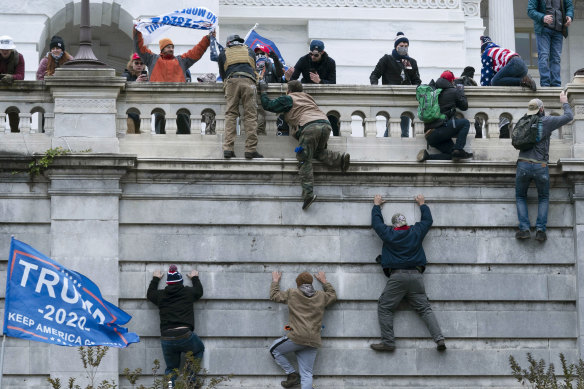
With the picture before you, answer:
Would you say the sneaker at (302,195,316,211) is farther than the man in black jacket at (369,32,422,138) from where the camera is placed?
No

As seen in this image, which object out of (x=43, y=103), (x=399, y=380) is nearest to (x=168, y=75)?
(x=43, y=103)

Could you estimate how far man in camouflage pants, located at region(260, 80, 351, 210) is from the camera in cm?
2619

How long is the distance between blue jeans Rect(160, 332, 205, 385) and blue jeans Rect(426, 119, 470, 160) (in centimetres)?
509

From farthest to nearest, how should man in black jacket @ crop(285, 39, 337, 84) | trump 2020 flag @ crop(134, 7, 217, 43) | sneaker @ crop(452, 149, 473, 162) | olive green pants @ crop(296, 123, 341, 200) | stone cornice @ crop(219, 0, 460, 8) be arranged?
stone cornice @ crop(219, 0, 460, 8) < trump 2020 flag @ crop(134, 7, 217, 43) < man in black jacket @ crop(285, 39, 337, 84) < sneaker @ crop(452, 149, 473, 162) < olive green pants @ crop(296, 123, 341, 200)

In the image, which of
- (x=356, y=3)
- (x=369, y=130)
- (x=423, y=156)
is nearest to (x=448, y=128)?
(x=423, y=156)

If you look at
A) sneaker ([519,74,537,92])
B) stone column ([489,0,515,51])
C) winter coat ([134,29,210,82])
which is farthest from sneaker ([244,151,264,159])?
stone column ([489,0,515,51])

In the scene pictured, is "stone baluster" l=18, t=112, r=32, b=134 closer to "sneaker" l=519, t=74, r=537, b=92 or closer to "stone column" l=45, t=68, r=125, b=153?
"stone column" l=45, t=68, r=125, b=153

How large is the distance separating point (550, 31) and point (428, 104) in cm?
398

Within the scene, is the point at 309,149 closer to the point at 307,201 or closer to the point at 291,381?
the point at 307,201

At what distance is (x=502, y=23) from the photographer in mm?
46188

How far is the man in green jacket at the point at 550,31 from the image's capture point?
29156 mm

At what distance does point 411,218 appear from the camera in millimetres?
26547

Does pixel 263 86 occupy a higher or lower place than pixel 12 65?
lower

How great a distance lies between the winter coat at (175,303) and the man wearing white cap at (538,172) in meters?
5.50
